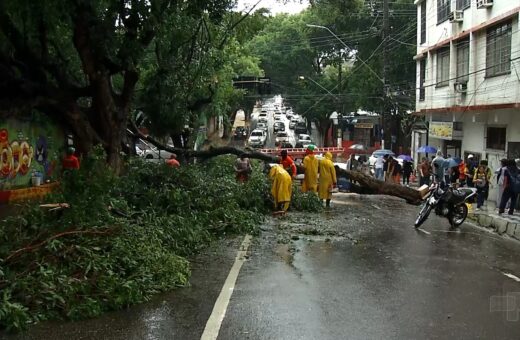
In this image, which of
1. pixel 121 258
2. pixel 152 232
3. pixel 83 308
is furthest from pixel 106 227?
pixel 83 308

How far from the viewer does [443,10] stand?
2627 centimetres

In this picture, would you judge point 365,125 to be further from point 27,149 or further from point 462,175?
point 27,149

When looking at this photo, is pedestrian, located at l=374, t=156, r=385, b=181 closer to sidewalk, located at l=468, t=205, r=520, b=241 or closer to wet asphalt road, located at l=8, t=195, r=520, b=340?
sidewalk, located at l=468, t=205, r=520, b=241

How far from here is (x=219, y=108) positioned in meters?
27.0

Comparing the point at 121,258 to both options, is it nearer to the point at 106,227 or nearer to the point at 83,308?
the point at 106,227

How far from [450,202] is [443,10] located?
16354 mm

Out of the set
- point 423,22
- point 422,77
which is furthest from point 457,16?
point 422,77

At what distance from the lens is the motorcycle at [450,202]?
1258cm

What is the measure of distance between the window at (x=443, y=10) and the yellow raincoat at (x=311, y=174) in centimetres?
1350

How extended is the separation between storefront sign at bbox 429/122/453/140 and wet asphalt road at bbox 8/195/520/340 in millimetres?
15872

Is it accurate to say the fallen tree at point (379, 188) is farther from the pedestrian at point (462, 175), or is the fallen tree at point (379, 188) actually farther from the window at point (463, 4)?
the window at point (463, 4)

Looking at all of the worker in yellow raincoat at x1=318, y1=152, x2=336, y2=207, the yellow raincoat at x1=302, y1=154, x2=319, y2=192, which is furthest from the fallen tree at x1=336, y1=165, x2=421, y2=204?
the yellow raincoat at x1=302, y1=154, x2=319, y2=192

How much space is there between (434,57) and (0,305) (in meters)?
25.9

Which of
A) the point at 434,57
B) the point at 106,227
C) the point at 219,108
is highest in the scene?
the point at 434,57
